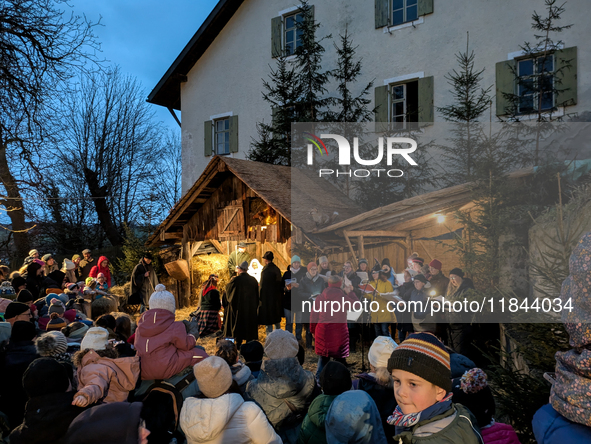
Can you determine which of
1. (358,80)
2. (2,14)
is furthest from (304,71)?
(2,14)

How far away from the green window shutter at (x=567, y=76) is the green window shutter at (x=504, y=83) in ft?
3.65

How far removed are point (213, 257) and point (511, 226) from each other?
8.07 meters

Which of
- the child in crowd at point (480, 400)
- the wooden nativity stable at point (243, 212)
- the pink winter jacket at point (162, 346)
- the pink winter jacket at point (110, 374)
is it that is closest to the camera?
the child in crowd at point (480, 400)

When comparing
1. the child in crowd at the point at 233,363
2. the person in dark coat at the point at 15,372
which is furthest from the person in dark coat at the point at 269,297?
the person in dark coat at the point at 15,372

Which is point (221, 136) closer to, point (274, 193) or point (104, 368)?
point (274, 193)

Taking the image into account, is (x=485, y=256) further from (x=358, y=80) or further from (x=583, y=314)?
(x=358, y=80)

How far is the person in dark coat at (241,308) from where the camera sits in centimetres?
823

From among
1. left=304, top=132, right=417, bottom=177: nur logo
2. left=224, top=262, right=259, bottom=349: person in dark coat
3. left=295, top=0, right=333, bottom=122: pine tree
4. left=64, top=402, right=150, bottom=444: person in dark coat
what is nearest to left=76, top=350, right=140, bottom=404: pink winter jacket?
left=64, top=402, right=150, bottom=444: person in dark coat

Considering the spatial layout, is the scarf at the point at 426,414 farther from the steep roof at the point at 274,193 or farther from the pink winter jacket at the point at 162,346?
the steep roof at the point at 274,193

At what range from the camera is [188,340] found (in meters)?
4.20

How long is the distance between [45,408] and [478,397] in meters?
2.72

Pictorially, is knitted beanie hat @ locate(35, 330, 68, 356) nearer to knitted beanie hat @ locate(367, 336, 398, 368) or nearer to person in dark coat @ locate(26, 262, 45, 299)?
knitted beanie hat @ locate(367, 336, 398, 368)

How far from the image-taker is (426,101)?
1333 centimetres

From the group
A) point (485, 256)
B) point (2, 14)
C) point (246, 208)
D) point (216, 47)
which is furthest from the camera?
point (216, 47)
